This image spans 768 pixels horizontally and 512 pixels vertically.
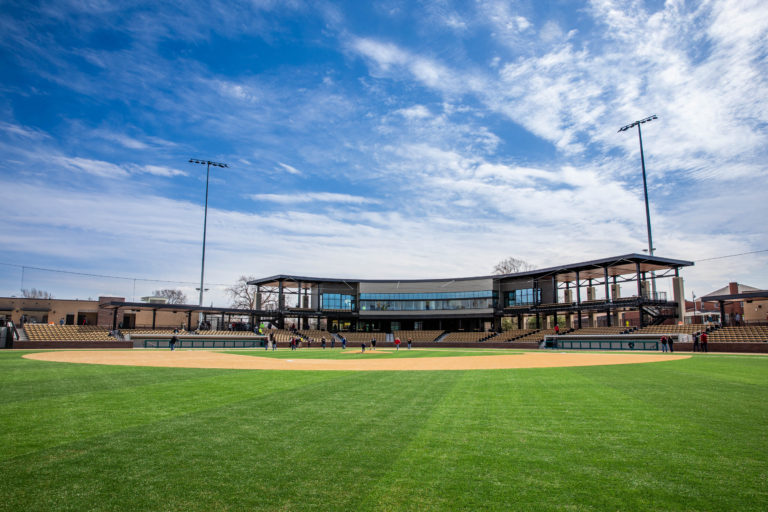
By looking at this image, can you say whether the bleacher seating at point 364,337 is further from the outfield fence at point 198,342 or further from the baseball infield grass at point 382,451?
the baseball infield grass at point 382,451

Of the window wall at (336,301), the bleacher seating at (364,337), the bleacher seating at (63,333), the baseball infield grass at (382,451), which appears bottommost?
the bleacher seating at (364,337)

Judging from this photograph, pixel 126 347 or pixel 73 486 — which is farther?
pixel 126 347

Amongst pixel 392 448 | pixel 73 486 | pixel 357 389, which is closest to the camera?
pixel 73 486

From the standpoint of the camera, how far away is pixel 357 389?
14219 mm

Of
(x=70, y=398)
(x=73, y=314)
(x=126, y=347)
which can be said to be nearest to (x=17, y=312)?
(x=73, y=314)

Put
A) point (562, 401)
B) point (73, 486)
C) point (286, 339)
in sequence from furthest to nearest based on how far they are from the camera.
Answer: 1. point (286, 339)
2. point (562, 401)
3. point (73, 486)

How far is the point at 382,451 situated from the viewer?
22.1 feet

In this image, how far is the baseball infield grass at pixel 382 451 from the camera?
194 inches

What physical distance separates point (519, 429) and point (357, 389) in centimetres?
696

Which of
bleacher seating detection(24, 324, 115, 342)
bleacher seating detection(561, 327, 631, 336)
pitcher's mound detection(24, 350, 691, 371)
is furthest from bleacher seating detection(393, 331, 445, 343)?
bleacher seating detection(24, 324, 115, 342)

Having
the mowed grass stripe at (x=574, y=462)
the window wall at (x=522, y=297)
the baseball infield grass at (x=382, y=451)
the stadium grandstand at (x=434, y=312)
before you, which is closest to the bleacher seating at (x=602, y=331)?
the stadium grandstand at (x=434, y=312)

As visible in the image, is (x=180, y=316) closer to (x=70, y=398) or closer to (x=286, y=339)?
(x=286, y=339)

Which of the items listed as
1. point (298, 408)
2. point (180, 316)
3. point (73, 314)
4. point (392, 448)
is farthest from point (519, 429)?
point (73, 314)

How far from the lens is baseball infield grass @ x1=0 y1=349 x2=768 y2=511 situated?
194 inches
